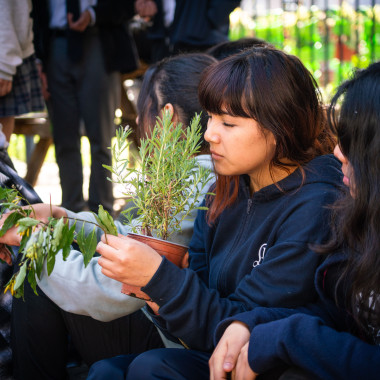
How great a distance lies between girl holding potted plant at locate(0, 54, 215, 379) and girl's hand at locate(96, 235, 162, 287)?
315 millimetres

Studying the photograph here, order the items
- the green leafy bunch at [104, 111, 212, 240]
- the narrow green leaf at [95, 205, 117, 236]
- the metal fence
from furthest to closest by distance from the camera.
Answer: the metal fence, the green leafy bunch at [104, 111, 212, 240], the narrow green leaf at [95, 205, 117, 236]

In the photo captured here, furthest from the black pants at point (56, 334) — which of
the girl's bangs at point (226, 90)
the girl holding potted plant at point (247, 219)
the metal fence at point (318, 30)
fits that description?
the metal fence at point (318, 30)

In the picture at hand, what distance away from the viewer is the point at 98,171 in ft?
13.9

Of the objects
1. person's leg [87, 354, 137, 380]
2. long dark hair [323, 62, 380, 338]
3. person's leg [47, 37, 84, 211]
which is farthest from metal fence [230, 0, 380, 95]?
person's leg [87, 354, 137, 380]

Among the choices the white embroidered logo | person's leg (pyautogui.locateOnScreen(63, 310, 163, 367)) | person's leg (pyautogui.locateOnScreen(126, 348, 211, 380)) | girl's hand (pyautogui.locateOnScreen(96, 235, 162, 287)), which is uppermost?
girl's hand (pyautogui.locateOnScreen(96, 235, 162, 287))

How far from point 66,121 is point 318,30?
450 centimetres

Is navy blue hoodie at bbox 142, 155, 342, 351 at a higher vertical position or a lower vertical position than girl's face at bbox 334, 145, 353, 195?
lower

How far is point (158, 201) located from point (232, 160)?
0.24 metres

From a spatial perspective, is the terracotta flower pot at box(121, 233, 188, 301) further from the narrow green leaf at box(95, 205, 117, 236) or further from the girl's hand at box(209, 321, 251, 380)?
the girl's hand at box(209, 321, 251, 380)

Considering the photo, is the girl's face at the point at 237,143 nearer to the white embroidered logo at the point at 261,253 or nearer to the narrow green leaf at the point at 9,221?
the white embroidered logo at the point at 261,253

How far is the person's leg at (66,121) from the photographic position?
162 inches

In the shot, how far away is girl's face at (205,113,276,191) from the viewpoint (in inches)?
66.7

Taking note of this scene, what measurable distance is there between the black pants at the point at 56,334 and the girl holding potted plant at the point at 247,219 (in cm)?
30

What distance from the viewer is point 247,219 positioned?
5.84ft
